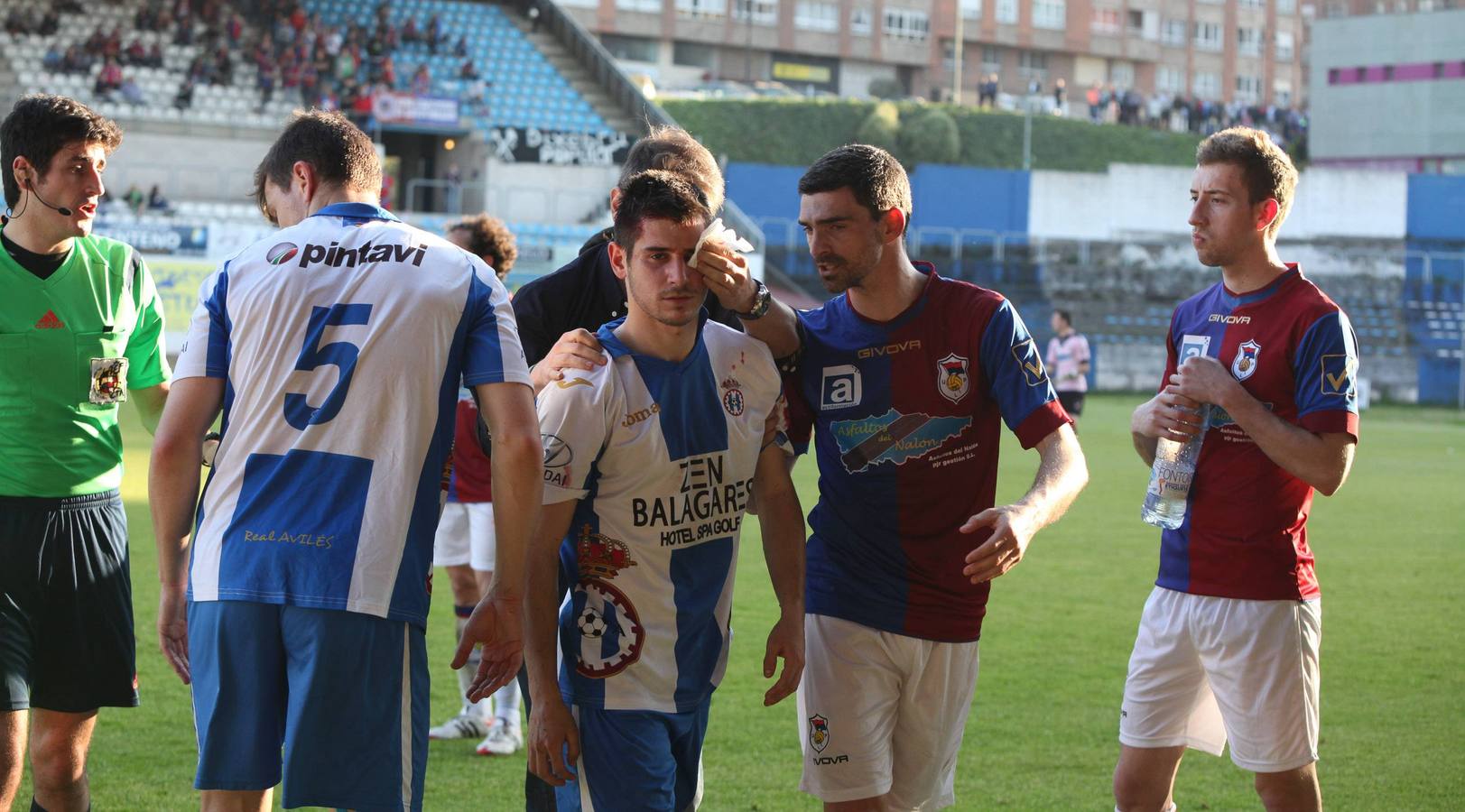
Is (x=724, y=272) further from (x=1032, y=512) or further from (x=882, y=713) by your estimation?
(x=882, y=713)

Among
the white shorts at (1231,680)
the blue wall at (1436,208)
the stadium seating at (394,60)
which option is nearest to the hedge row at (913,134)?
the blue wall at (1436,208)

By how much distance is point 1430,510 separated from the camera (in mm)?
15695

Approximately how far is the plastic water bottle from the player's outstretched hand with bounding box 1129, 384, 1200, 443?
0.13 ft

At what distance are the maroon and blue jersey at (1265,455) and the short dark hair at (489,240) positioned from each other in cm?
330

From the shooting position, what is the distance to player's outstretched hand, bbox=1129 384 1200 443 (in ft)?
14.8

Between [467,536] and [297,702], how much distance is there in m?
3.64

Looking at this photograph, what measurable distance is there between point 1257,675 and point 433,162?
115ft

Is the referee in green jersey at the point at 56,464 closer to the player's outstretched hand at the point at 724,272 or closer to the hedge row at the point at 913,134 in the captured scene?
the player's outstretched hand at the point at 724,272

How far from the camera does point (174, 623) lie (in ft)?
11.9

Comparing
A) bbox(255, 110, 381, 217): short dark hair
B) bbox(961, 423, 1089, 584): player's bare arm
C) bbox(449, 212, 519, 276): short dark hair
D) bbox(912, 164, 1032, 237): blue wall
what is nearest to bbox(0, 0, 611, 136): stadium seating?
bbox(912, 164, 1032, 237): blue wall

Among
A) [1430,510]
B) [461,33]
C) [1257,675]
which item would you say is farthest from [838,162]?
[461,33]

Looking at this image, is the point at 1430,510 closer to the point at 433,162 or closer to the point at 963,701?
the point at 963,701

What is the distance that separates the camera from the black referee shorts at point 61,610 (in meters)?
4.41

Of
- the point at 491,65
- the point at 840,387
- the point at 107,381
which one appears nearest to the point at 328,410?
the point at 840,387
